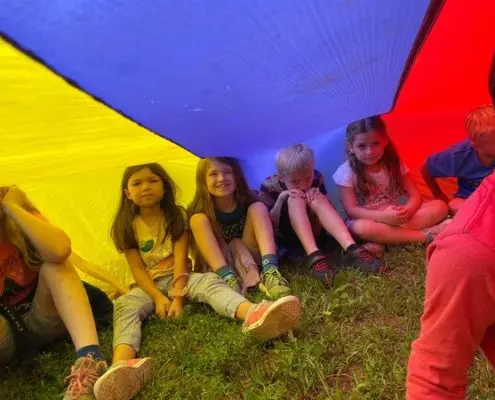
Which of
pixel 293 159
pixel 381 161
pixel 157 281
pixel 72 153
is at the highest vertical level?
pixel 72 153

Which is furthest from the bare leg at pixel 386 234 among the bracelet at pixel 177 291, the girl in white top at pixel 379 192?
the bracelet at pixel 177 291

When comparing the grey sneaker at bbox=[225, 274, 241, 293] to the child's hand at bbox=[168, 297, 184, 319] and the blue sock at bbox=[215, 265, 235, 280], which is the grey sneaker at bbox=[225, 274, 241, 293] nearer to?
the blue sock at bbox=[215, 265, 235, 280]

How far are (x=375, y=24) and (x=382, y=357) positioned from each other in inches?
36.8

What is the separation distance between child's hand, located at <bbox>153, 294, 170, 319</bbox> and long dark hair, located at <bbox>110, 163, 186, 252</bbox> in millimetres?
297

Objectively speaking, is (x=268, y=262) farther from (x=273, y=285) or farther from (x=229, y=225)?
(x=229, y=225)

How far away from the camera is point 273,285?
87.6 inches

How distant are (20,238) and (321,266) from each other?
3.74 feet

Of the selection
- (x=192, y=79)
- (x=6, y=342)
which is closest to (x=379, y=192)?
(x=192, y=79)

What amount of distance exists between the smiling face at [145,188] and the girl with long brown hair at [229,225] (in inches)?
6.9

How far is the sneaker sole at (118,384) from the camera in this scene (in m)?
1.62

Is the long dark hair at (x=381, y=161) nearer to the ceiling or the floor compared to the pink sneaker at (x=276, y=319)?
nearer to the ceiling

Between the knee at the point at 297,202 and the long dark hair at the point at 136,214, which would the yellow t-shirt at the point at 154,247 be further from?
the knee at the point at 297,202

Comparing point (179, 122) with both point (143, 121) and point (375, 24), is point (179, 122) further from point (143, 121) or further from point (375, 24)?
point (375, 24)

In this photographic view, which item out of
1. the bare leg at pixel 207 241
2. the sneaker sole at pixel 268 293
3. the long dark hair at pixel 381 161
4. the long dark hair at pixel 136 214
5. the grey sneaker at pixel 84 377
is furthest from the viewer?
the long dark hair at pixel 381 161
